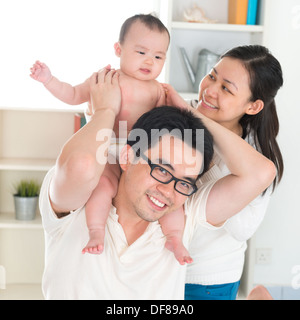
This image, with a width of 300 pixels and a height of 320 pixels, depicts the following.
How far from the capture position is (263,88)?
1854 mm

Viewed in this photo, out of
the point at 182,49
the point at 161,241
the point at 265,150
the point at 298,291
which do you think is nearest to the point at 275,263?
the point at 298,291

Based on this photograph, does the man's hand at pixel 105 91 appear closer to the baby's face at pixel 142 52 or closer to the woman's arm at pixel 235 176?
the baby's face at pixel 142 52

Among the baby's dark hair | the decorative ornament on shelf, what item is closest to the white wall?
the decorative ornament on shelf

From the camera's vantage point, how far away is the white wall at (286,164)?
10.7ft

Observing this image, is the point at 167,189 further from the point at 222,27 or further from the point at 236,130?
the point at 222,27

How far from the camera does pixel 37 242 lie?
348 centimetres

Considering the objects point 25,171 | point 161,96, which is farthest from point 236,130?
point 25,171

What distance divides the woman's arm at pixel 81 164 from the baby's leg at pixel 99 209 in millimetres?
39

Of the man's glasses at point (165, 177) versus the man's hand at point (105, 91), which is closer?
the man's glasses at point (165, 177)

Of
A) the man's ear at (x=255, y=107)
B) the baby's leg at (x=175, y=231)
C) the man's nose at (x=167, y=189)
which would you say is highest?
the man's ear at (x=255, y=107)

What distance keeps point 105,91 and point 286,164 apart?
1.99m

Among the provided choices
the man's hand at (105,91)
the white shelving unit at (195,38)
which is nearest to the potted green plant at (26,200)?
the white shelving unit at (195,38)

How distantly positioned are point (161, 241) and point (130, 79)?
1.74 feet

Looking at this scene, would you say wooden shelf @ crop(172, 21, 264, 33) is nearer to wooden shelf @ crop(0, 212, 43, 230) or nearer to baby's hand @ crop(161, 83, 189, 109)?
baby's hand @ crop(161, 83, 189, 109)
